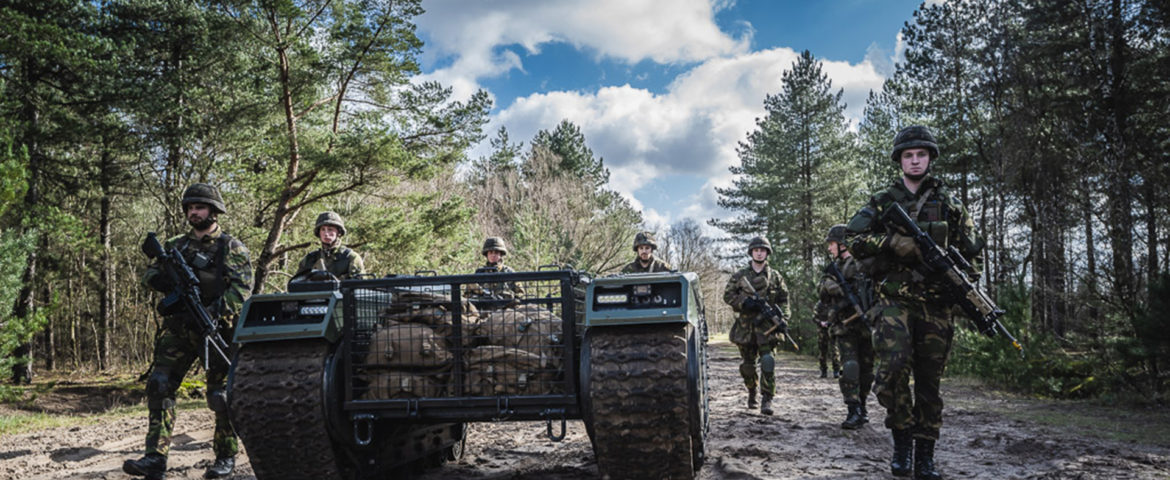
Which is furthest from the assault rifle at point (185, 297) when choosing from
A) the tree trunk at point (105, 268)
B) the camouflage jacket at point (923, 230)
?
the tree trunk at point (105, 268)

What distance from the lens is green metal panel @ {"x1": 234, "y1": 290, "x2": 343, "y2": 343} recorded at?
398cm

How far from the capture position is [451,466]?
5.59 meters

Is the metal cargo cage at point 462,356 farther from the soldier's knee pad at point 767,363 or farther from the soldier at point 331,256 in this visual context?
the soldier's knee pad at point 767,363

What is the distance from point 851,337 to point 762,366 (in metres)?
1.13

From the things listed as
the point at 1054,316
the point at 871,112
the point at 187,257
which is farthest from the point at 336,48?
the point at 871,112

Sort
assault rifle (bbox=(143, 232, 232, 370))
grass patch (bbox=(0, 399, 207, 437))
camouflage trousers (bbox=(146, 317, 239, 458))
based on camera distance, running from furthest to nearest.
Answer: grass patch (bbox=(0, 399, 207, 437)), assault rifle (bbox=(143, 232, 232, 370)), camouflage trousers (bbox=(146, 317, 239, 458))

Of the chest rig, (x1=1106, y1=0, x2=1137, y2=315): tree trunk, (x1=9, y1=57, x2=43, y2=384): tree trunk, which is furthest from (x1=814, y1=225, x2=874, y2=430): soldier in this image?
(x1=9, y1=57, x2=43, y2=384): tree trunk

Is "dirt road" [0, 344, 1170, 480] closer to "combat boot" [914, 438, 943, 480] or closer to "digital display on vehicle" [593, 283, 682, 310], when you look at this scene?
"combat boot" [914, 438, 943, 480]

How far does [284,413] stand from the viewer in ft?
12.5

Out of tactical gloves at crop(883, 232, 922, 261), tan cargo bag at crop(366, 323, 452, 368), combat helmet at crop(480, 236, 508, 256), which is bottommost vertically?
tan cargo bag at crop(366, 323, 452, 368)

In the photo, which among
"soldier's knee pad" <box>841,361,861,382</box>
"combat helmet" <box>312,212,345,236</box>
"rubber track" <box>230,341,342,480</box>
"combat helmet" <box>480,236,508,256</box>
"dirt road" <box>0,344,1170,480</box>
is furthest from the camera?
"combat helmet" <box>480,236,508,256</box>

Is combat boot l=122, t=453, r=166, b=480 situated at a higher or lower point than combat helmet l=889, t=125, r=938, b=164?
lower

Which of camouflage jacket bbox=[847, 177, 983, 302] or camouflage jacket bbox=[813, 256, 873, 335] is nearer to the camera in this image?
camouflage jacket bbox=[847, 177, 983, 302]

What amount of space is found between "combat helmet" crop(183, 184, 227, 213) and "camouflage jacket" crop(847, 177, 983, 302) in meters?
4.74
